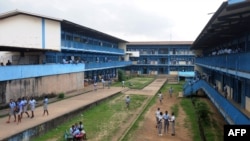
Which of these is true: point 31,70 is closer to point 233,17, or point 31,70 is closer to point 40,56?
point 40,56

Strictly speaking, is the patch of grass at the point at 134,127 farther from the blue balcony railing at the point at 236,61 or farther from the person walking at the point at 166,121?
the blue balcony railing at the point at 236,61

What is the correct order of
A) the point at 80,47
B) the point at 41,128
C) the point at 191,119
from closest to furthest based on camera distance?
the point at 41,128 < the point at 191,119 < the point at 80,47

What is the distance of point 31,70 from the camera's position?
26.3m

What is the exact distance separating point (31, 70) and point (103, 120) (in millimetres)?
7348

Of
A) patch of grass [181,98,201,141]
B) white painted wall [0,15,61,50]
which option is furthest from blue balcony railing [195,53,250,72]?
white painted wall [0,15,61,50]

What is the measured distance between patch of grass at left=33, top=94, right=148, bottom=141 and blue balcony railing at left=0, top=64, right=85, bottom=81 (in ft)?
16.5

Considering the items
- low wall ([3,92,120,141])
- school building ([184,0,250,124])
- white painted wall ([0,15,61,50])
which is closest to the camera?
school building ([184,0,250,124])

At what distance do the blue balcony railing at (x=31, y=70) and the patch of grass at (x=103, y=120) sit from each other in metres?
5.04

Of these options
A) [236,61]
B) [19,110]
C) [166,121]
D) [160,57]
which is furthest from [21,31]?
[160,57]

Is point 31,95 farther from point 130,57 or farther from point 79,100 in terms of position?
point 130,57

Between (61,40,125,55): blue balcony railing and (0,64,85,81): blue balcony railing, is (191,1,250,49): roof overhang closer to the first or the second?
(0,64,85,81): blue balcony railing

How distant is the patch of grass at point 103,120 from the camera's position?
19380 millimetres

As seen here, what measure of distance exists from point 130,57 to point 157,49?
20.9 feet

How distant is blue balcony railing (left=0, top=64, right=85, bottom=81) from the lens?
22447 mm
